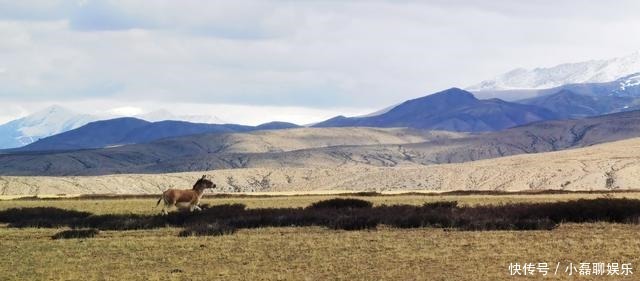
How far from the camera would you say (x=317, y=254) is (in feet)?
80.9

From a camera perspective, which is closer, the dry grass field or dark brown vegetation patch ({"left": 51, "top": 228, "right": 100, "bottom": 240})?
the dry grass field

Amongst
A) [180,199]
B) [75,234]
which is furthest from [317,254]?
[180,199]

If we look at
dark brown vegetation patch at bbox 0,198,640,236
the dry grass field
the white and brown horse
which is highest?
the white and brown horse

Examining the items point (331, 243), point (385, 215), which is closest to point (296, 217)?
point (385, 215)

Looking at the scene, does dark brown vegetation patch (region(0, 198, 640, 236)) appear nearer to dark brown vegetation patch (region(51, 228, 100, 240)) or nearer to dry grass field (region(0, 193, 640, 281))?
dry grass field (region(0, 193, 640, 281))

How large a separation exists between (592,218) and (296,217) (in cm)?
1287

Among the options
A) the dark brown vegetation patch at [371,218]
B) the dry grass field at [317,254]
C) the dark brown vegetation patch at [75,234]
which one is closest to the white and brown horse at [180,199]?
the dark brown vegetation patch at [371,218]

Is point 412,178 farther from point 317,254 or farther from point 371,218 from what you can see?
point 317,254

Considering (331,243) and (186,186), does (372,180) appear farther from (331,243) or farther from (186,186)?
(331,243)

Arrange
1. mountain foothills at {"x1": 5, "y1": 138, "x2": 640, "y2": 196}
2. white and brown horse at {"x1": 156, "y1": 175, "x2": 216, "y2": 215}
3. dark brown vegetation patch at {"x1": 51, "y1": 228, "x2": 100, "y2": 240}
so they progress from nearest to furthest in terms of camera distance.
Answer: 1. dark brown vegetation patch at {"x1": 51, "y1": 228, "x2": 100, "y2": 240}
2. white and brown horse at {"x1": 156, "y1": 175, "x2": 216, "y2": 215}
3. mountain foothills at {"x1": 5, "y1": 138, "x2": 640, "y2": 196}

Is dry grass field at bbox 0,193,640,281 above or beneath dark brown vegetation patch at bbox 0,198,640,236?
beneath

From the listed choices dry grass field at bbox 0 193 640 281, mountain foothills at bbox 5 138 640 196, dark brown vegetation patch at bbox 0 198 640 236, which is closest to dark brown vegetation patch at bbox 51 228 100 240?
dry grass field at bbox 0 193 640 281

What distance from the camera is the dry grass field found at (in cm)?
2122

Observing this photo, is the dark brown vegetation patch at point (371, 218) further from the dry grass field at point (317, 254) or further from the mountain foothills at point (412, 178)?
the mountain foothills at point (412, 178)
